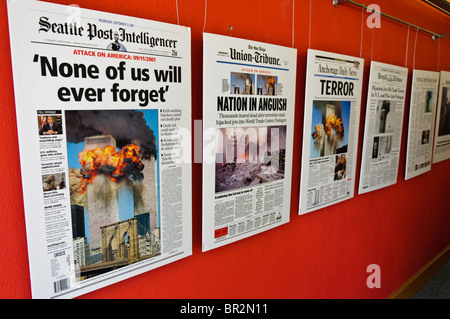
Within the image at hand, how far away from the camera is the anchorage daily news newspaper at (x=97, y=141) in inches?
27.8

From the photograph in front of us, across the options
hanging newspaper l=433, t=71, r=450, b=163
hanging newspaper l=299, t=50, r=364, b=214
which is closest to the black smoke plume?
hanging newspaper l=299, t=50, r=364, b=214

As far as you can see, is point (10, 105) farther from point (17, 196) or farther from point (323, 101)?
point (323, 101)

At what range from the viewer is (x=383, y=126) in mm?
1844

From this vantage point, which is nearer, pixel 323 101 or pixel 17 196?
pixel 17 196

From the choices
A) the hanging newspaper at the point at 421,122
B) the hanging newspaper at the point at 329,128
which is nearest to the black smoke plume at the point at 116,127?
the hanging newspaper at the point at 329,128

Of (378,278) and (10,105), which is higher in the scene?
(10,105)

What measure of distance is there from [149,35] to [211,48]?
212 mm

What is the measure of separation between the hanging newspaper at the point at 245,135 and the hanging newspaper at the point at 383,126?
708 millimetres

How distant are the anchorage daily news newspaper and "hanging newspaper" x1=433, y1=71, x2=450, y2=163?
2288 mm

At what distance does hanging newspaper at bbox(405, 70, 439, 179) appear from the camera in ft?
6.81

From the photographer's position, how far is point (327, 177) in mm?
1528

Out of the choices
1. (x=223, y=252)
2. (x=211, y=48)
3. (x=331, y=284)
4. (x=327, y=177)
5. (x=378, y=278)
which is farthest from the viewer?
(x=378, y=278)

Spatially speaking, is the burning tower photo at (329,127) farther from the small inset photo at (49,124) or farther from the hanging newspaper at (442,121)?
the hanging newspaper at (442,121)
